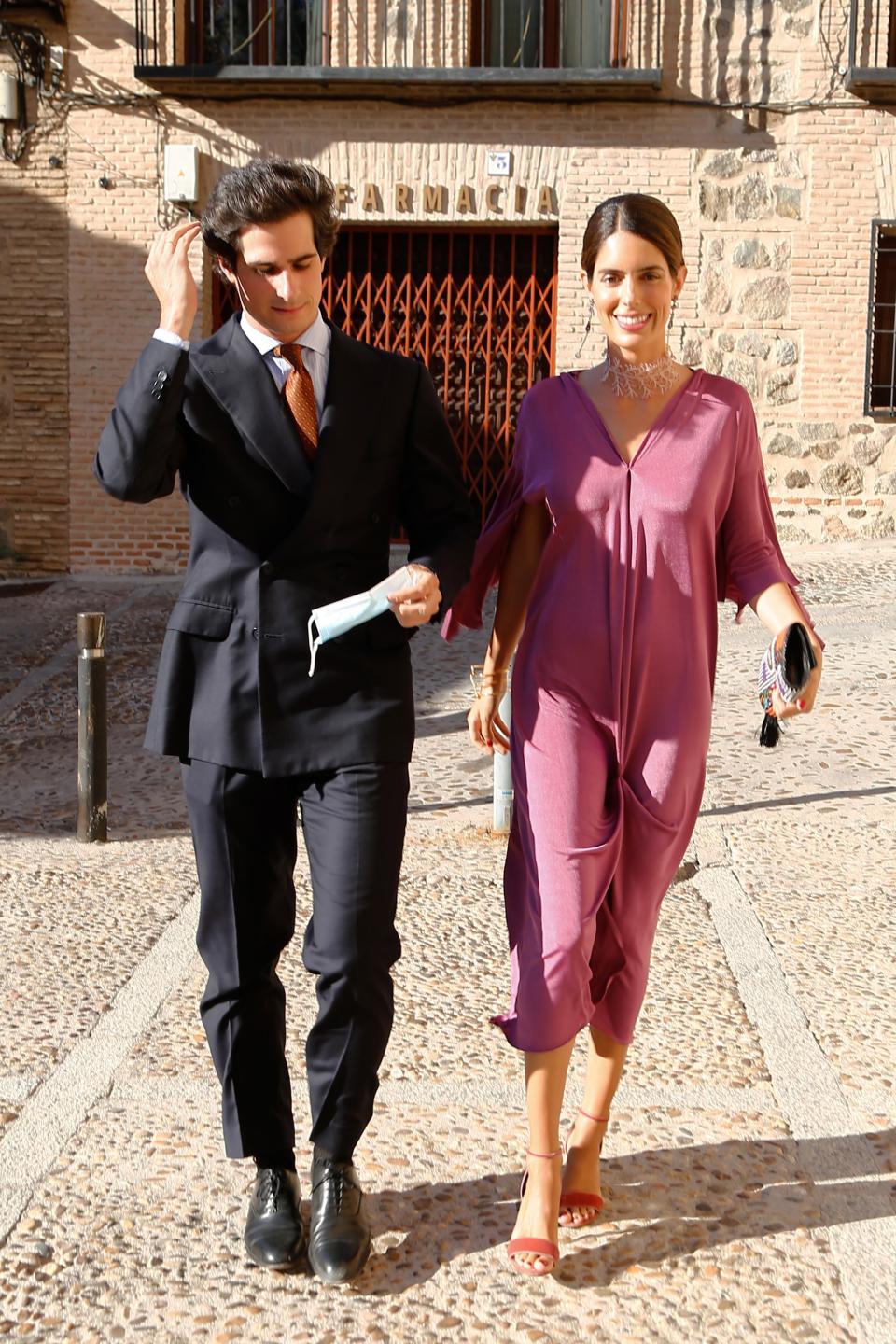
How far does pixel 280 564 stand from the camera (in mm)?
2928

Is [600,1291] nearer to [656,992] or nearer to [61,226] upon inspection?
[656,992]

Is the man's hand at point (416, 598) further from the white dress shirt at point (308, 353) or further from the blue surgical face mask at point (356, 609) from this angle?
the white dress shirt at point (308, 353)

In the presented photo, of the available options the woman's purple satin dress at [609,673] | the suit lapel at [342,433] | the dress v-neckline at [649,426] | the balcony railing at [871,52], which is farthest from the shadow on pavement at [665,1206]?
the balcony railing at [871,52]

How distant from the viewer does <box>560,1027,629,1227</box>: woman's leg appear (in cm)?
318

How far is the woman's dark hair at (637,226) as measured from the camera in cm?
300

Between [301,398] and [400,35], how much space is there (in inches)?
437

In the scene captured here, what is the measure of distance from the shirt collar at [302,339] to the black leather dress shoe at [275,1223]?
60.7 inches

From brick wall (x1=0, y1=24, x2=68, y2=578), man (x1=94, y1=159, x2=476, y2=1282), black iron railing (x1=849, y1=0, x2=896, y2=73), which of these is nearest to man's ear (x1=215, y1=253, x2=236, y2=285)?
man (x1=94, y1=159, x2=476, y2=1282)

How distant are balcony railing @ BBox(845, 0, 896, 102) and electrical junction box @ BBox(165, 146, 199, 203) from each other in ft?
17.3

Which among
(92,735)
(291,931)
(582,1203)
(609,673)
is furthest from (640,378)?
(92,735)

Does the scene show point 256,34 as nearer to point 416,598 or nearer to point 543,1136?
point 416,598

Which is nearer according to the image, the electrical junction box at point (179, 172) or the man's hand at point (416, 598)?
the man's hand at point (416, 598)

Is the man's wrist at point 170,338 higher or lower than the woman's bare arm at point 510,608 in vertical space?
higher

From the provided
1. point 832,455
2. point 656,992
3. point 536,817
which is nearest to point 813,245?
point 832,455
